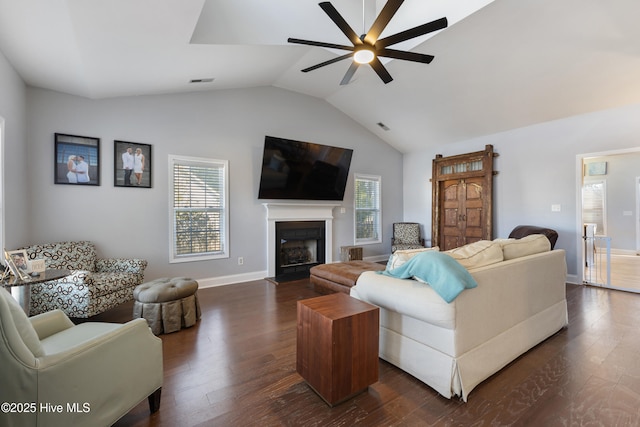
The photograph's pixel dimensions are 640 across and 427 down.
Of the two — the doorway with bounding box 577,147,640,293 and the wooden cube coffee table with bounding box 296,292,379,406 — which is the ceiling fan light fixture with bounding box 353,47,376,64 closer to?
the wooden cube coffee table with bounding box 296,292,379,406

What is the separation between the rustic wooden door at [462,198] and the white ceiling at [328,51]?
3.36 feet

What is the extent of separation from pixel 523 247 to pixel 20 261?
4.27 metres

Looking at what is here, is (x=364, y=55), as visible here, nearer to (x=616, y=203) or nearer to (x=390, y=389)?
(x=390, y=389)

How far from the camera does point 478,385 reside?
76.7 inches

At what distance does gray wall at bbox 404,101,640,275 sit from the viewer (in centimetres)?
427

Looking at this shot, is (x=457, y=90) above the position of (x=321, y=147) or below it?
above

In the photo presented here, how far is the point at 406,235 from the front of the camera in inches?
266

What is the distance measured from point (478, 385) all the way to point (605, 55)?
4189 millimetres

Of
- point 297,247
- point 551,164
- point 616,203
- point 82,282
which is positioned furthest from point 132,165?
point 616,203

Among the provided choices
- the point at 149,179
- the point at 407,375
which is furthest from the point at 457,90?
the point at 149,179

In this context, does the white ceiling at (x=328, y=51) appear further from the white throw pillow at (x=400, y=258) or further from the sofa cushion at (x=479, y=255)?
the sofa cushion at (x=479, y=255)

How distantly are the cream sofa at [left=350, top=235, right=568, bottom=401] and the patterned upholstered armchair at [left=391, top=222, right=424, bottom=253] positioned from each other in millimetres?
4003

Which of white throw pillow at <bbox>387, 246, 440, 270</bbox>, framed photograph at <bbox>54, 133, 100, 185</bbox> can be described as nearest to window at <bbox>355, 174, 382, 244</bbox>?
white throw pillow at <bbox>387, 246, 440, 270</bbox>

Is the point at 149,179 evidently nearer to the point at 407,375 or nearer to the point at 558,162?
the point at 407,375
